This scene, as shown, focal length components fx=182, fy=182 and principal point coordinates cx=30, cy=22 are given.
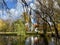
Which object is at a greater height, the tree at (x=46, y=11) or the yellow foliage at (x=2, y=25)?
the tree at (x=46, y=11)

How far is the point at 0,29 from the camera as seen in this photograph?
2508 mm

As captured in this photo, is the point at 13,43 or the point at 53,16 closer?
the point at 13,43

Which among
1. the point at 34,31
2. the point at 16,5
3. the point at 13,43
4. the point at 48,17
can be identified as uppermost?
the point at 16,5

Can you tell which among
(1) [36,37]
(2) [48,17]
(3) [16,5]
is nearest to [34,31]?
(1) [36,37]

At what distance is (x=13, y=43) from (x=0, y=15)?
0.46m

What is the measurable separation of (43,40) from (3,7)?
0.71 m

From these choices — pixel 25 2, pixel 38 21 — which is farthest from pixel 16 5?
pixel 38 21

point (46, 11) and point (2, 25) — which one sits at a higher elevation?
point (46, 11)

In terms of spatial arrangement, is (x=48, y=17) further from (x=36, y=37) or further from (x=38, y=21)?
(x=36, y=37)

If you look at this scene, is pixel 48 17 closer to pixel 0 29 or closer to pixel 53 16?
pixel 53 16

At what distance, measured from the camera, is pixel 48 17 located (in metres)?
2.59

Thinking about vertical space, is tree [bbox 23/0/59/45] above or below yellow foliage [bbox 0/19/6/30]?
above

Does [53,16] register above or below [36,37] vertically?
above

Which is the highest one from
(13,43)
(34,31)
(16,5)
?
(16,5)
